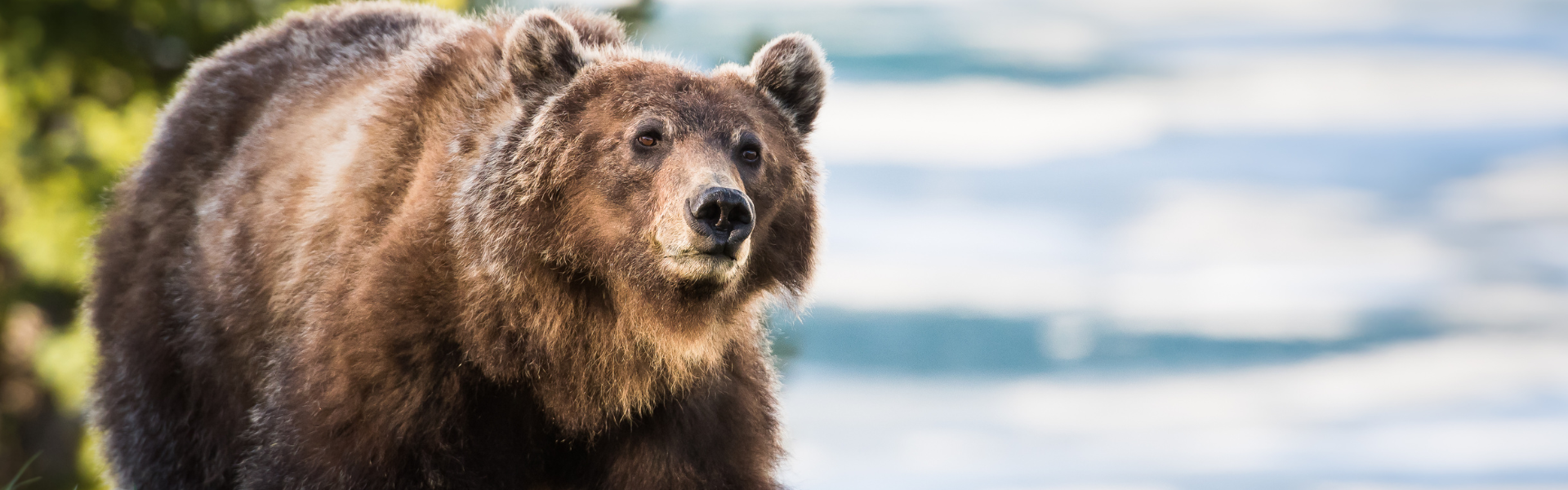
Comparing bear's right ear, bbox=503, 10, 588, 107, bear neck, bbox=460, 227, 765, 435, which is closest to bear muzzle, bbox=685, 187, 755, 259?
bear neck, bbox=460, 227, 765, 435

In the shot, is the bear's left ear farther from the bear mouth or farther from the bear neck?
the bear mouth

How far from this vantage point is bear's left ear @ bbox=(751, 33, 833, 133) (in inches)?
186

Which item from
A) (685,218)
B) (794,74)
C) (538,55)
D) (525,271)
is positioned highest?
(794,74)

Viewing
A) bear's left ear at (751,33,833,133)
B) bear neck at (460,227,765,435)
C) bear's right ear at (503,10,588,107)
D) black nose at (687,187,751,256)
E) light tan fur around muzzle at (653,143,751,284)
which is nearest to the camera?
black nose at (687,187,751,256)

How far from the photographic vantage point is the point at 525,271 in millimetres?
4199

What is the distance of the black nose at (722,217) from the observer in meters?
3.73

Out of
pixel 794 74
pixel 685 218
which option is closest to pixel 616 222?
pixel 685 218

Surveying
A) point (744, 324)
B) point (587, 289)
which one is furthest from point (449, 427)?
point (744, 324)

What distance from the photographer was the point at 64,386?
1222 cm

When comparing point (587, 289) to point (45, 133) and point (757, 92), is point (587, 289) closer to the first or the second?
point (757, 92)

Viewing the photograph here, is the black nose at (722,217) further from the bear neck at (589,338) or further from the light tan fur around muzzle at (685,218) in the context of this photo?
the bear neck at (589,338)

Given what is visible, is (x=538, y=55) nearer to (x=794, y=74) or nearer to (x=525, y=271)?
(x=525, y=271)

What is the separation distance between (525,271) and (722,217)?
82 centimetres

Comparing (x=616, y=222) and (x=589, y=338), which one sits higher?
(x=616, y=222)
